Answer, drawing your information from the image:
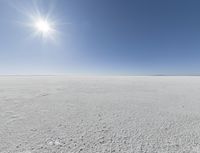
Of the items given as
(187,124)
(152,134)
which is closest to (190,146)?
(152,134)

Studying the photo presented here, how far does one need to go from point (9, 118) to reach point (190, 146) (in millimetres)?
5039

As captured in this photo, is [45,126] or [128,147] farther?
[45,126]

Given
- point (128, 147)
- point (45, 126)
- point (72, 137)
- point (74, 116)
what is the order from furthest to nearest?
point (74, 116) < point (45, 126) < point (72, 137) < point (128, 147)

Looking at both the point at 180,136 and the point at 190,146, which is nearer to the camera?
the point at 190,146

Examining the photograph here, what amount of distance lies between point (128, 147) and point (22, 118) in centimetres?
350

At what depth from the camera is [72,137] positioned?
114 inches

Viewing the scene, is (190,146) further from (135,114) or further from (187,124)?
(135,114)

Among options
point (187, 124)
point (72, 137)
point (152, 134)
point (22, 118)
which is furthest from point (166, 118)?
point (22, 118)

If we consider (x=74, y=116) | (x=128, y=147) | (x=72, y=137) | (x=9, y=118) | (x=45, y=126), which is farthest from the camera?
(x=74, y=116)

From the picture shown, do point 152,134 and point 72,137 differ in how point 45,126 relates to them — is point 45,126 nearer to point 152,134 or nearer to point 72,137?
point 72,137

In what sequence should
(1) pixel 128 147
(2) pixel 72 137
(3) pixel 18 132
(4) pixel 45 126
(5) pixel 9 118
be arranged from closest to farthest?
(1) pixel 128 147, (2) pixel 72 137, (3) pixel 18 132, (4) pixel 45 126, (5) pixel 9 118

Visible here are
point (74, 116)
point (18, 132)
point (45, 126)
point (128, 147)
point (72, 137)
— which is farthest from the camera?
point (74, 116)

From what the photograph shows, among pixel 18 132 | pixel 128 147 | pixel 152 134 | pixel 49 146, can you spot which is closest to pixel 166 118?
pixel 152 134

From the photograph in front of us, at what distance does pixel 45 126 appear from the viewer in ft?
11.4
